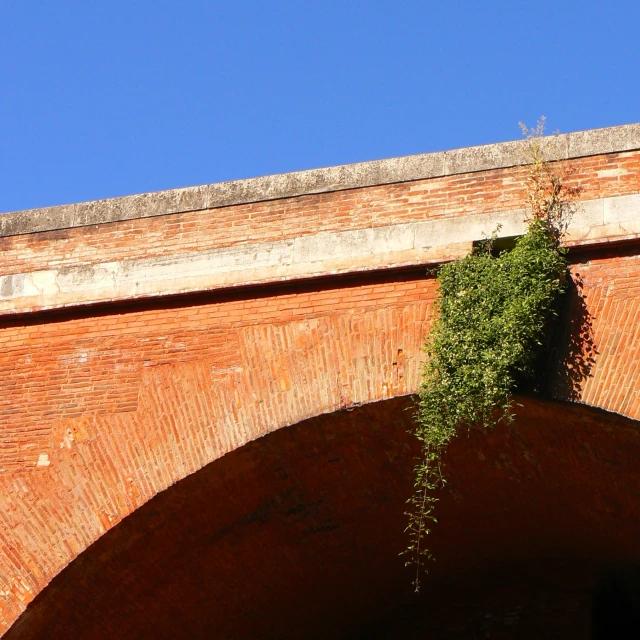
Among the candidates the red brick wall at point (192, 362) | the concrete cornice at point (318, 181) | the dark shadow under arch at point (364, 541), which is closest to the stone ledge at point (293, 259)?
the red brick wall at point (192, 362)

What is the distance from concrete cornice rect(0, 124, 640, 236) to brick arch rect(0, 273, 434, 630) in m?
0.62

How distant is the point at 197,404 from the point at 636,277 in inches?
95.7

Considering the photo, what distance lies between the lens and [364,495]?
7.02 meters

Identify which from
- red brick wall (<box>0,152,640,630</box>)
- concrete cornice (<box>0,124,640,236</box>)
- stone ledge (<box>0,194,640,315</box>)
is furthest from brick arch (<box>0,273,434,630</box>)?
concrete cornice (<box>0,124,640,236</box>)

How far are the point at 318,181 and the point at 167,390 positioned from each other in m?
1.47

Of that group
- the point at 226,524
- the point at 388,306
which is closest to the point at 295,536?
the point at 226,524

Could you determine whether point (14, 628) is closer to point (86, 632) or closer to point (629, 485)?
point (86, 632)

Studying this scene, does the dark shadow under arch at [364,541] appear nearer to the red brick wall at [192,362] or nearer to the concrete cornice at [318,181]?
the red brick wall at [192,362]

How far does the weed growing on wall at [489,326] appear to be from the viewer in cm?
573

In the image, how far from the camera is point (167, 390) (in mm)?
6402

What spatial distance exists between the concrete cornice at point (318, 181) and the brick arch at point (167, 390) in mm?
617

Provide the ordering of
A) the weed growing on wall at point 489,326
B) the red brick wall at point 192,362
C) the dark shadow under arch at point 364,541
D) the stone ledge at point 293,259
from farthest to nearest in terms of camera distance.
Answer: the dark shadow under arch at point 364,541 < the red brick wall at point 192,362 < the stone ledge at point 293,259 < the weed growing on wall at point 489,326

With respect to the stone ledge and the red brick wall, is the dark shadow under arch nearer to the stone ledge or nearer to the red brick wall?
the red brick wall

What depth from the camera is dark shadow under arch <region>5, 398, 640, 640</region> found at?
636 cm
